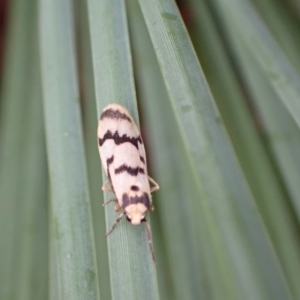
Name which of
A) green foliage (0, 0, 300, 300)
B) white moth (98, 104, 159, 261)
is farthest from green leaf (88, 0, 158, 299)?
white moth (98, 104, 159, 261)

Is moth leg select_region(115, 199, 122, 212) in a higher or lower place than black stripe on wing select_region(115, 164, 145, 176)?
lower

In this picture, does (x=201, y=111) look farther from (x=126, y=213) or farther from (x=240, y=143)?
(x=240, y=143)

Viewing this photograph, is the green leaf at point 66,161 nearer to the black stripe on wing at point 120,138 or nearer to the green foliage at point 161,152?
the green foliage at point 161,152

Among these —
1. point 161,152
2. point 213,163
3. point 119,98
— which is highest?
point 161,152

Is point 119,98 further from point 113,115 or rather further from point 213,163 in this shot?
point 213,163

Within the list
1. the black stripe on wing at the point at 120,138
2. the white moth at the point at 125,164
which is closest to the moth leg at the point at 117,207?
the white moth at the point at 125,164

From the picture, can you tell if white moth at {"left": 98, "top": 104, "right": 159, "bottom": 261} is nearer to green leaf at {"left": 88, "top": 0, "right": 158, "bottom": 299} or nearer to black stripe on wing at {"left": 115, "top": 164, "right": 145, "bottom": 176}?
black stripe on wing at {"left": 115, "top": 164, "right": 145, "bottom": 176}

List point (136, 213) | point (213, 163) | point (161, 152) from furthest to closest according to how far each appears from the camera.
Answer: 1. point (161, 152)
2. point (136, 213)
3. point (213, 163)

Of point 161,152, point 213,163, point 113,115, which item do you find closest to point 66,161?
point 113,115
